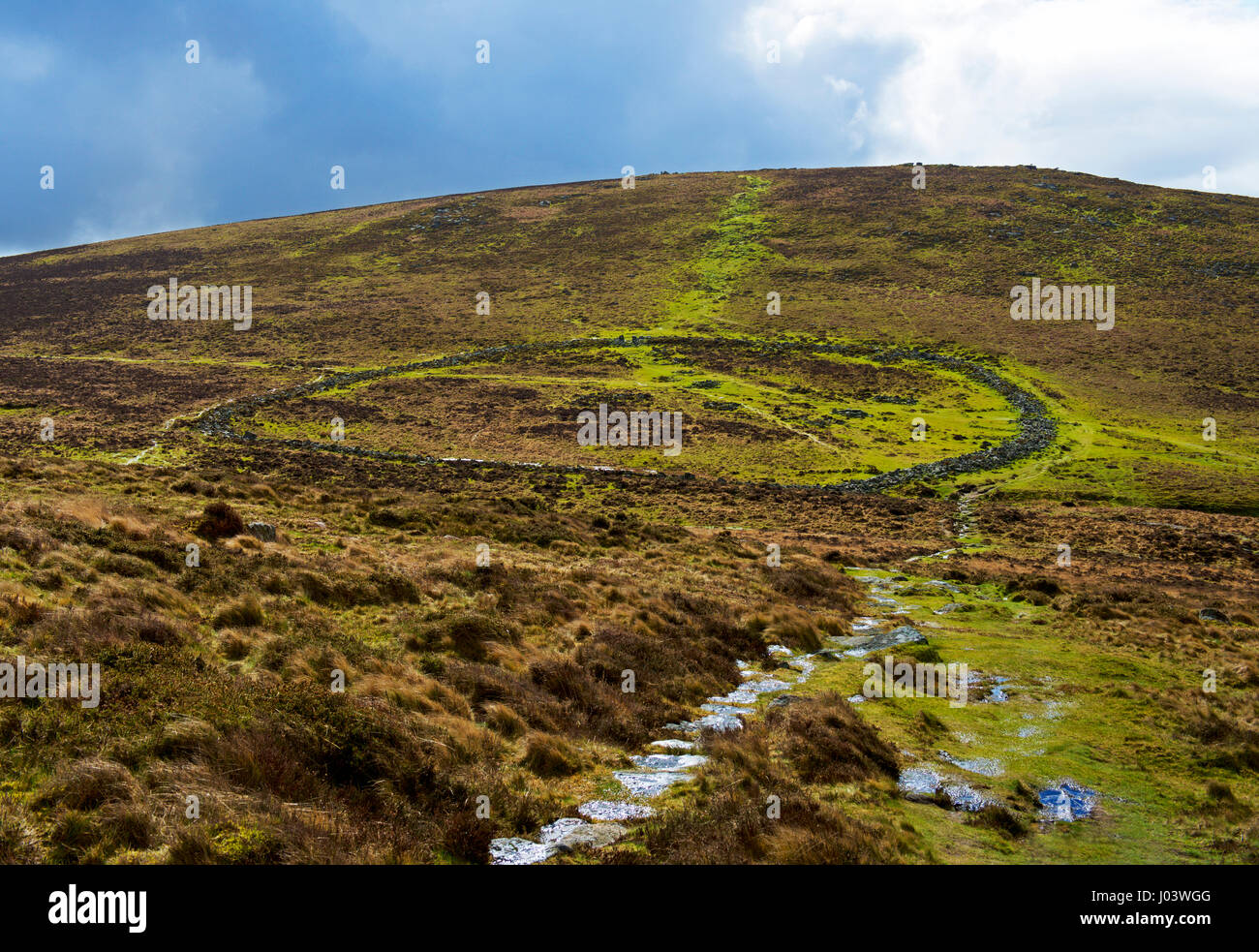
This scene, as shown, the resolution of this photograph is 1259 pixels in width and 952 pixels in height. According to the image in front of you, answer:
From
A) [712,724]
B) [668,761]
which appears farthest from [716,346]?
[668,761]

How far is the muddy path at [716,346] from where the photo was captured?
188ft

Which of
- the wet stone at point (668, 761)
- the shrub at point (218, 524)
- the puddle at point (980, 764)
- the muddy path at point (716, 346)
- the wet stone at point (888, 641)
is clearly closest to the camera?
the wet stone at point (668, 761)

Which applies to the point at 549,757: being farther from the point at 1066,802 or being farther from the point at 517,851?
the point at 1066,802

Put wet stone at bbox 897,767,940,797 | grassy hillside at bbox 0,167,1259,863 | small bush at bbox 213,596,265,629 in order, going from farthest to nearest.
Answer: small bush at bbox 213,596,265,629, wet stone at bbox 897,767,940,797, grassy hillside at bbox 0,167,1259,863

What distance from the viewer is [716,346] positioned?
9831cm

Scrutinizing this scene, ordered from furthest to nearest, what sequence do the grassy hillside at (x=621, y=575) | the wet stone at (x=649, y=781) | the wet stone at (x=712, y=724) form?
the wet stone at (x=712, y=724)
the wet stone at (x=649, y=781)
the grassy hillside at (x=621, y=575)

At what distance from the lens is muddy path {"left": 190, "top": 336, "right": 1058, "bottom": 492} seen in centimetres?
5741

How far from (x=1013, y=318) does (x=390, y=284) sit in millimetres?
100955

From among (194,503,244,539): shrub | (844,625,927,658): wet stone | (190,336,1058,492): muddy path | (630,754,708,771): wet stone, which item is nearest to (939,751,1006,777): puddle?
(630,754,708,771): wet stone

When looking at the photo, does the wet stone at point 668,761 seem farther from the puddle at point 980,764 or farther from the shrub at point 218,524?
the shrub at point 218,524

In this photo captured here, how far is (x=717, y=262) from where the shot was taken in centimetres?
13275

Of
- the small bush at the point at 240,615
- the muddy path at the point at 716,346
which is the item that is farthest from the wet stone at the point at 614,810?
the muddy path at the point at 716,346

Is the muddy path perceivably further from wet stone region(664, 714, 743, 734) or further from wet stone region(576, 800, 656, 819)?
wet stone region(576, 800, 656, 819)
